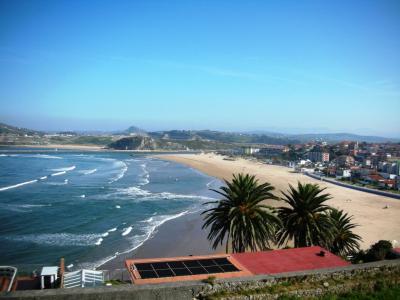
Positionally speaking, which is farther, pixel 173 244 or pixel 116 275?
pixel 173 244

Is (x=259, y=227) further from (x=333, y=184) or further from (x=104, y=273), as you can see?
(x=333, y=184)

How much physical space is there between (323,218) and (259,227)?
12.1ft

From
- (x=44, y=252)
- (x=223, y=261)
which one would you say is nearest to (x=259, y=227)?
(x=223, y=261)

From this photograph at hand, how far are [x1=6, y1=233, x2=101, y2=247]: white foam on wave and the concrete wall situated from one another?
2414 centimetres

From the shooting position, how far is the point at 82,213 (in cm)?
4253

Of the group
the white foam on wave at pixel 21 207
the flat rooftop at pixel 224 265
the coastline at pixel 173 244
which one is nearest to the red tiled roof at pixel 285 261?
the flat rooftop at pixel 224 265

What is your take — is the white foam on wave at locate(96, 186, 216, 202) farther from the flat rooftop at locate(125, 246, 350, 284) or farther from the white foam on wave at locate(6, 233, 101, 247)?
the flat rooftop at locate(125, 246, 350, 284)

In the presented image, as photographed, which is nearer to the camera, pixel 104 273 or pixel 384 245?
pixel 104 273

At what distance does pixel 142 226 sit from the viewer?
124 feet

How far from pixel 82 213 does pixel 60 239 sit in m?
10.4

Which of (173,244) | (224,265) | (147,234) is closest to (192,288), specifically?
(224,265)

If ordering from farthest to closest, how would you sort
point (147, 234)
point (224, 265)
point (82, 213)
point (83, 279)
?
1. point (82, 213)
2. point (147, 234)
3. point (83, 279)
4. point (224, 265)

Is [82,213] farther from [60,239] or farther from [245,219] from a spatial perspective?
[245,219]

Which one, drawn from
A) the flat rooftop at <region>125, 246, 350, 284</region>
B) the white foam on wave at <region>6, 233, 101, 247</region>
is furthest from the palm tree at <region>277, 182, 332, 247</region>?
the white foam on wave at <region>6, 233, 101, 247</region>
